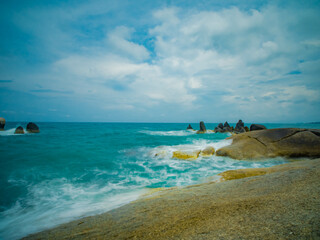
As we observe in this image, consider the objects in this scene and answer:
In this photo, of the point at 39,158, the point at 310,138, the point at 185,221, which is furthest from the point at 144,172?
the point at 310,138

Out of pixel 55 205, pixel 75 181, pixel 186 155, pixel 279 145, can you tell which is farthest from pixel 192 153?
pixel 55 205

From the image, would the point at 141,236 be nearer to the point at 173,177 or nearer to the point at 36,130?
the point at 173,177

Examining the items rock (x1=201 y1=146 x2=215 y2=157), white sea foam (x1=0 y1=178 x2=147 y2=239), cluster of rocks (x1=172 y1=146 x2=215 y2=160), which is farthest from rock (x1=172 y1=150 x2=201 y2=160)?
white sea foam (x1=0 y1=178 x2=147 y2=239)

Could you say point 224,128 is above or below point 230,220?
below

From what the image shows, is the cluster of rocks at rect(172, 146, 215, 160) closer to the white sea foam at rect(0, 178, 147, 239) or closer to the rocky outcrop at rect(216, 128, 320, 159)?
the rocky outcrop at rect(216, 128, 320, 159)

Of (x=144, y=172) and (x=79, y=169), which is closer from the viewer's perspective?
(x=144, y=172)

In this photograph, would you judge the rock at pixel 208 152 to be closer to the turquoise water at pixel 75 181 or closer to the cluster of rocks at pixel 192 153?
the cluster of rocks at pixel 192 153

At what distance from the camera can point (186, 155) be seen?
1077 centimetres

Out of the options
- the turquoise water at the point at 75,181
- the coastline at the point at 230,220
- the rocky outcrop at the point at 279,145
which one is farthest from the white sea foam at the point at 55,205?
the rocky outcrop at the point at 279,145

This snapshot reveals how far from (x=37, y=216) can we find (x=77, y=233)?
10.7 ft

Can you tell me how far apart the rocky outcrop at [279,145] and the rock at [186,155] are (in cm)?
158

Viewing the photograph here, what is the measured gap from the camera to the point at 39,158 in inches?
444

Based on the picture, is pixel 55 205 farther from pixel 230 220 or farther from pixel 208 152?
pixel 208 152

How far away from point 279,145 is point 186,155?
6.39 m
